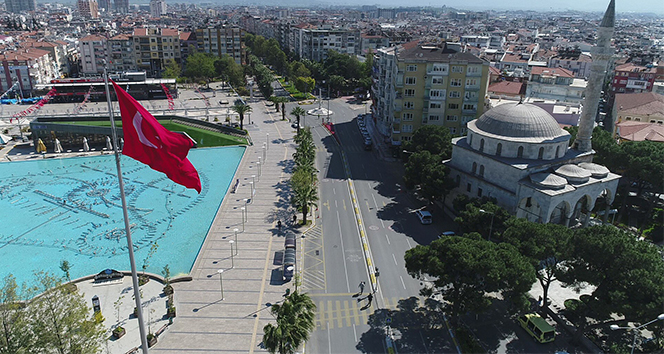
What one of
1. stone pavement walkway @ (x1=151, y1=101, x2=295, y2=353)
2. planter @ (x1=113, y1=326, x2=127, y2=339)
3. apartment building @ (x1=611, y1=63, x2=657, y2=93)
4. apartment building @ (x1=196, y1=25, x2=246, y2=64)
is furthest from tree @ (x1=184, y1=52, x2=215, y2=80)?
apartment building @ (x1=611, y1=63, x2=657, y2=93)

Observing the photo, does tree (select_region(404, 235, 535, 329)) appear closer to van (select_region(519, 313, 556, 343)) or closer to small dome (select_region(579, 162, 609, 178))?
van (select_region(519, 313, 556, 343))

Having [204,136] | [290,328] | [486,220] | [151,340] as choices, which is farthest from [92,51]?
[290,328]

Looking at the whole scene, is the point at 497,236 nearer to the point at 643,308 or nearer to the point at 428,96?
the point at 643,308

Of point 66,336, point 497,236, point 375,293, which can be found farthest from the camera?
point 497,236

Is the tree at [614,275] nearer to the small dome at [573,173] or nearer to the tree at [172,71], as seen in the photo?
the small dome at [573,173]

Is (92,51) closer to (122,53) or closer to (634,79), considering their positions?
(122,53)

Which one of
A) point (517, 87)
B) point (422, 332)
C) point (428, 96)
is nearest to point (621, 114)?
point (517, 87)
